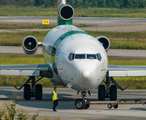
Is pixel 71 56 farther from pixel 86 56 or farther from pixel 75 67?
pixel 75 67

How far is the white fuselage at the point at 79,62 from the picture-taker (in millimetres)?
19663

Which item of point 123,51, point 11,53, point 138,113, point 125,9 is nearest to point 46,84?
point 138,113

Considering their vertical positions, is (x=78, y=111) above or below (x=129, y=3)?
above

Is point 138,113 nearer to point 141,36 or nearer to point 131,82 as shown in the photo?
point 131,82

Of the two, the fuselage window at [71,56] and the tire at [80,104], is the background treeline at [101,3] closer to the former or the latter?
the tire at [80,104]

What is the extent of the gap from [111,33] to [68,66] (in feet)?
170

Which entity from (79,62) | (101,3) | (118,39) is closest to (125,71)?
(79,62)

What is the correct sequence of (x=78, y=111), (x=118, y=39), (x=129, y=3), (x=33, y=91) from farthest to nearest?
(x=129, y=3) → (x=118, y=39) → (x=33, y=91) → (x=78, y=111)

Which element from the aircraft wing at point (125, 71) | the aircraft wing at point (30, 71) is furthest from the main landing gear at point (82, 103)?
the aircraft wing at point (30, 71)

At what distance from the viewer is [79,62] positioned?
65.4 ft

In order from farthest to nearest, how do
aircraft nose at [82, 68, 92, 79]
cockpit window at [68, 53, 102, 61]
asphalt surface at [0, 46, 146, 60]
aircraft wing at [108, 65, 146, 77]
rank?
asphalt surface at [0, 46, 146, 60] → aircraft wing at [108, 65, 146, 77] → cockpit window at [68, 53, 102, 61] → aircraft nose at [82, 68, 92, 79]

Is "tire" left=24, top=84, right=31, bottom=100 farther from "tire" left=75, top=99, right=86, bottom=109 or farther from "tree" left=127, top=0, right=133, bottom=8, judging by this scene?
"tree" left=127, top=0, right=133, bottom=8

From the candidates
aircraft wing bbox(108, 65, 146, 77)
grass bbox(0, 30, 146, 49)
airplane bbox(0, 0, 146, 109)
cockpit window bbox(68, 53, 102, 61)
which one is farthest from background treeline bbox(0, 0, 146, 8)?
cockpit window bbox(68, 53, 102, 61)

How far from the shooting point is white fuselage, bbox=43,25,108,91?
19.7 meters
